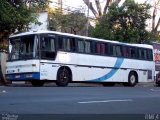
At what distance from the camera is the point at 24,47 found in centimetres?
2402

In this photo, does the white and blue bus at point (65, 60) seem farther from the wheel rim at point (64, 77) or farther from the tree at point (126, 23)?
the tree at point (126, 23)

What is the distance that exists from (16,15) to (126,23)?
11520mm

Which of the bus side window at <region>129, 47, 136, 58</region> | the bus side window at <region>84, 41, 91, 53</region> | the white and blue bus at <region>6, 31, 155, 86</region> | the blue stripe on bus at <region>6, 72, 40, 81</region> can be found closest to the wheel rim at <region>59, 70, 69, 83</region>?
the white and blue bus at <region>6, 31, 155, 86</region>

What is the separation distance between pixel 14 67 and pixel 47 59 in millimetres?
1948

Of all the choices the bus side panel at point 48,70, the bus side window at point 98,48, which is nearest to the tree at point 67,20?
the bus side window at point 98,48

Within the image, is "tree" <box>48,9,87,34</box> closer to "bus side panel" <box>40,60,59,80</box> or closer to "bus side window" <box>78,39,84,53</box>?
"bus side window" <box>78,39,84,53</box>

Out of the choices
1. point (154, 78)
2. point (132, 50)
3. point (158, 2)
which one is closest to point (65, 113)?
point (132, 50)

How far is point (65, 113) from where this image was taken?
10.0m

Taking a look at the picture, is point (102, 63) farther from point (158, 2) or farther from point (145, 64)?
point (158, 2)

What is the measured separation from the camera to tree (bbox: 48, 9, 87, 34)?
3819cm

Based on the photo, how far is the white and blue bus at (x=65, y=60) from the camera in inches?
920

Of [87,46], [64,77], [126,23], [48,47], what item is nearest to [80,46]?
[87,46]

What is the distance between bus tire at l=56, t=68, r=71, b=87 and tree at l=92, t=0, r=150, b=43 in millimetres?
11010

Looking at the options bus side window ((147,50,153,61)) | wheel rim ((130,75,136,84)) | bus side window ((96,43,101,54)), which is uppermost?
bus side window ((96,43,101,54))
